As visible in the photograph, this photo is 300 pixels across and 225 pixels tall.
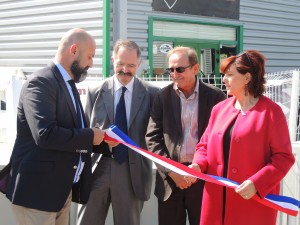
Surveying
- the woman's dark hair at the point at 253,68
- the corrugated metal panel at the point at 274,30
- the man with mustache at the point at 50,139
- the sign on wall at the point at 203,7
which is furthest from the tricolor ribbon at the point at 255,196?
the corrugated metal panel at the point at 274,30

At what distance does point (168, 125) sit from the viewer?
12.0 feet

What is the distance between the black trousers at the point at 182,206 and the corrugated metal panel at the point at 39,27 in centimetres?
672

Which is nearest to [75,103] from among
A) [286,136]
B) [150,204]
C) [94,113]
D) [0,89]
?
[94,113]

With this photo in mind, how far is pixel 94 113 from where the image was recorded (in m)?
3.79

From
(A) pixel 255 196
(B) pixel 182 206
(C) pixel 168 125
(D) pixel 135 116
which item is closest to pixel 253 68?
(A) pixel 255 196

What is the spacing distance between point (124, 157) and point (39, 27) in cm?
864

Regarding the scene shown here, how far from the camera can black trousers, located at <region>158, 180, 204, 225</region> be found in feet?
11.7

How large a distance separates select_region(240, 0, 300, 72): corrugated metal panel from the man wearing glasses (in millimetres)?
9723

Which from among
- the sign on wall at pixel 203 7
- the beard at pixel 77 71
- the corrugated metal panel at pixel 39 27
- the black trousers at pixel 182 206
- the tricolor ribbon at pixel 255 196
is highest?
the sign on wall at pixel 203 7

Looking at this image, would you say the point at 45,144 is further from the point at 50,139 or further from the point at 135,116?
the point at 135,116

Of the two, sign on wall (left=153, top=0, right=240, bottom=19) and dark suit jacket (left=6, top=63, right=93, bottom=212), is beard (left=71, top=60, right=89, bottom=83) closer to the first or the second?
dark suit jacket (left=6, top=63, right=93, bottom=212)

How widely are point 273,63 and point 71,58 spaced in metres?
11.6

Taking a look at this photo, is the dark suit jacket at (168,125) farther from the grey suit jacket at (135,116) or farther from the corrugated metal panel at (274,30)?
the corrugated metal panel at (274,30)

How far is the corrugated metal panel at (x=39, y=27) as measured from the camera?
1027cm
